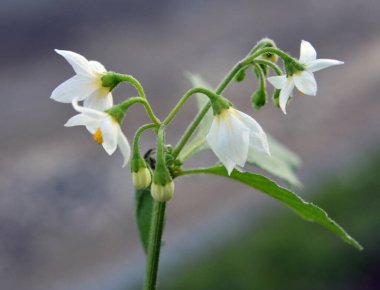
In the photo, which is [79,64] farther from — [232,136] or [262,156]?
[262,156]

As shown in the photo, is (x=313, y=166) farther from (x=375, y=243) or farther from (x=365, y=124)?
(x=375, y=243)

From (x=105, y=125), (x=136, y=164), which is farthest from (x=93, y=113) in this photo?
(x=136, y=164)

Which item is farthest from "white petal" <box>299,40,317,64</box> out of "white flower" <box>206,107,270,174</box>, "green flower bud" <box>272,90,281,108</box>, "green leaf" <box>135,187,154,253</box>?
"green leaf" <box>135,187,154,253</box>

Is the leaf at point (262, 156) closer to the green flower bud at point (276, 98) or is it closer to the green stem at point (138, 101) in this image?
the green flower bud at point (276, 98)

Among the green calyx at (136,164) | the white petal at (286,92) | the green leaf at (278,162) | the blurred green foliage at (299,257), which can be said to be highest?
the white petal at (286,92)

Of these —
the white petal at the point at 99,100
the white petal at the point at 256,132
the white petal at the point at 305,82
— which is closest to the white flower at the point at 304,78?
the white petal at the point at 305,82

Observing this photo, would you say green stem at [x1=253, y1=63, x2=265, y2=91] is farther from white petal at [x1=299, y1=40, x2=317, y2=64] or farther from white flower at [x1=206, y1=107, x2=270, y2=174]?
white flower at [x1=206, y1=107, x2=270, y2=174]
